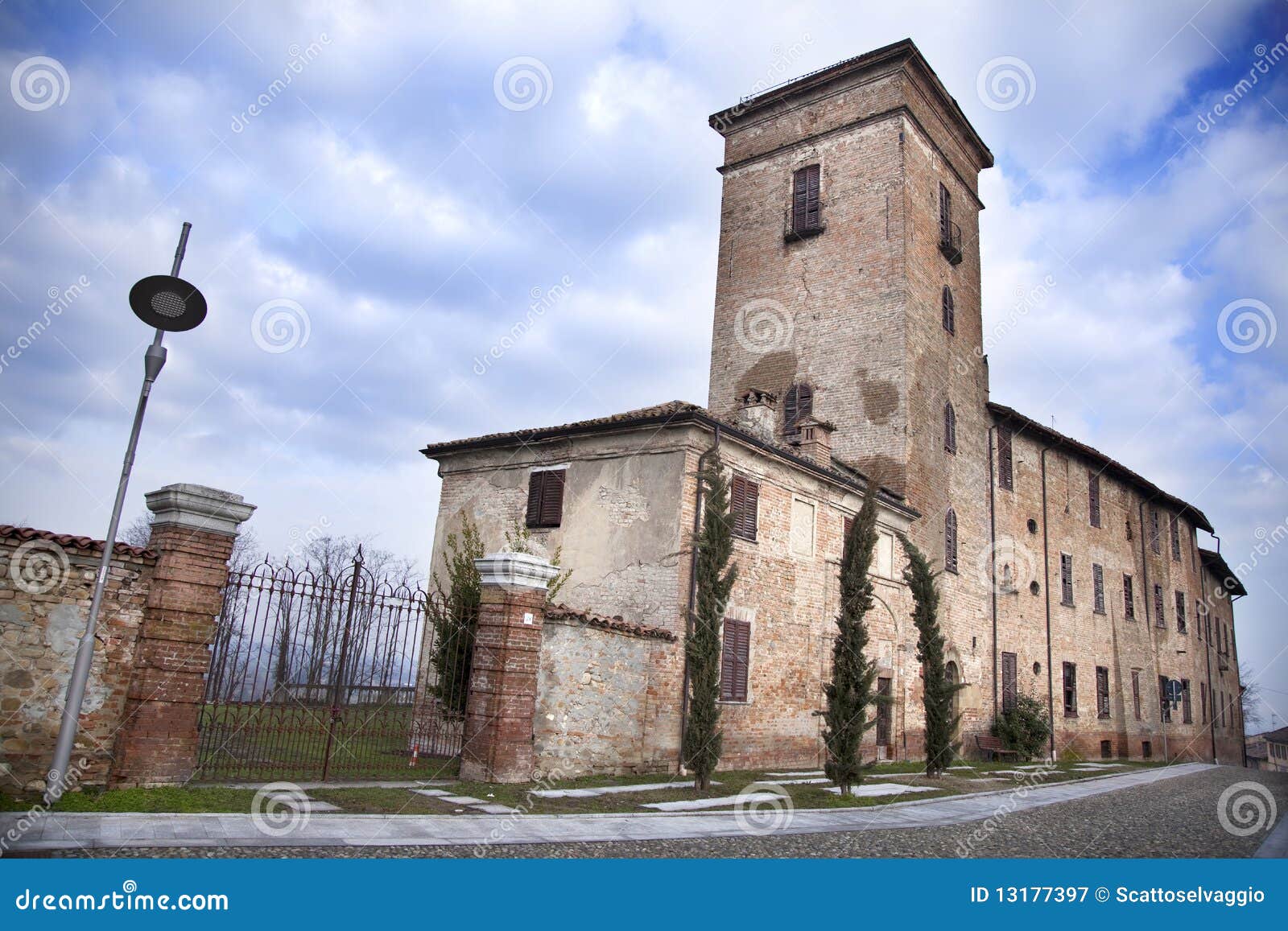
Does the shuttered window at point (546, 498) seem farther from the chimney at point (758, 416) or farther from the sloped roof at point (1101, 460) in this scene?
the sloped roof at point (1101, 460)

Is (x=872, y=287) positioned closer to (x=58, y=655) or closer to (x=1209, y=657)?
(x=58, y=655)

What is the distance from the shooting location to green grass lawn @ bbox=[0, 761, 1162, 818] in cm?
786

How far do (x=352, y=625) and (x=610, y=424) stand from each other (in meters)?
6.90

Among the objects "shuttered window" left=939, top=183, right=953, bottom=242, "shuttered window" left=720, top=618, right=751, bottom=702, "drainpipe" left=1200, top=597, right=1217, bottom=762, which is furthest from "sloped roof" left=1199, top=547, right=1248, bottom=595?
"shuttered window" left=720, top=618, right=751, bottom=702

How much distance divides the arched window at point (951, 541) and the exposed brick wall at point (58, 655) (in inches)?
773

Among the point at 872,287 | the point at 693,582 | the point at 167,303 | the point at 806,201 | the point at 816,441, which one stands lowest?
the point at 693,582

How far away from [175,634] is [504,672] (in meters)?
4.03

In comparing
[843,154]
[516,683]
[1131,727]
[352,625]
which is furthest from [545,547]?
[1131,727]

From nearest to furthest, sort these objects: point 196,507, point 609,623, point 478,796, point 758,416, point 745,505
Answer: point 196,507
point 478,796
point 609,623
point 745,505
point 758,416

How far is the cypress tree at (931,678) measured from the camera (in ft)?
54.9

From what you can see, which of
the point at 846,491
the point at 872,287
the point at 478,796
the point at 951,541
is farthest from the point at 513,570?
the point at 872,287

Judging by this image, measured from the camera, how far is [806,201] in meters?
25.9

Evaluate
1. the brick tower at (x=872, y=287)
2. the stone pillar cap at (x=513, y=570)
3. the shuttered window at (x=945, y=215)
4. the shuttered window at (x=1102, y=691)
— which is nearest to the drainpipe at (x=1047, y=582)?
the brick tower at (x=872, y=287)

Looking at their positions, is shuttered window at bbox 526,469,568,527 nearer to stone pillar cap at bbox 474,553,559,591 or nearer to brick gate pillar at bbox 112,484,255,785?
stone pillar cap at bbox 474,553,559,591
